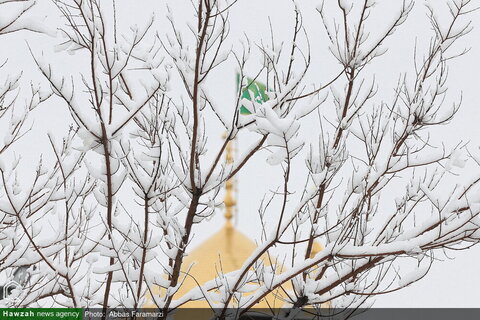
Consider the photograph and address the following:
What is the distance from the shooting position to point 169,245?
3.04m

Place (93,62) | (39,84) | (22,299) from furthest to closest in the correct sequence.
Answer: (39,84), (22,299), (93,62)

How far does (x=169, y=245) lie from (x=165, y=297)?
26 centimetres

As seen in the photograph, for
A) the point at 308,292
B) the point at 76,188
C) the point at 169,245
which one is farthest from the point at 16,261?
the point at 308,292

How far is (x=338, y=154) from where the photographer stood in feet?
10.2

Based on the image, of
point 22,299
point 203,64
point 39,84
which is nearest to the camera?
point 203,64

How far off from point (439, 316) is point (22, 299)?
6.30 metres

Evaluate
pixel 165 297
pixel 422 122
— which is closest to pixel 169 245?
pixel 165 297

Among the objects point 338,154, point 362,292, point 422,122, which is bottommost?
point 362,292

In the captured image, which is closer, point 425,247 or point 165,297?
point 425,247

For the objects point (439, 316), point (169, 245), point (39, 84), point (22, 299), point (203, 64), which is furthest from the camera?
point (439, 316)

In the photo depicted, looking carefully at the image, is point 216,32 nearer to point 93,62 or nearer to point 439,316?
point 93,62

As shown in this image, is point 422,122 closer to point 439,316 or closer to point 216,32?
point 216,32

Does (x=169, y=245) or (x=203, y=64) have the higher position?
(x=203, y=64)

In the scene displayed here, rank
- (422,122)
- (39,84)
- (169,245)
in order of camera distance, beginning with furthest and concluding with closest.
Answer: (39,84)
(422,122)
(169,245)
